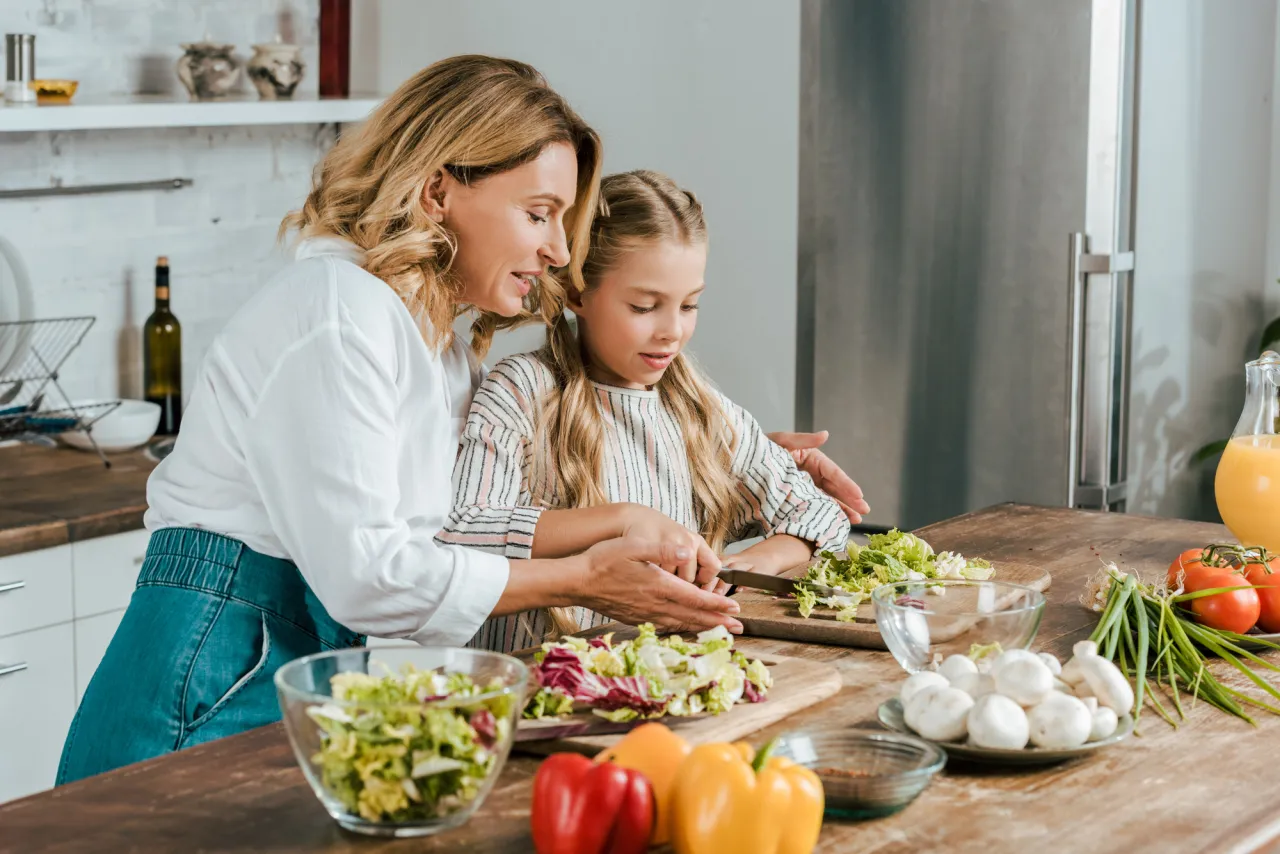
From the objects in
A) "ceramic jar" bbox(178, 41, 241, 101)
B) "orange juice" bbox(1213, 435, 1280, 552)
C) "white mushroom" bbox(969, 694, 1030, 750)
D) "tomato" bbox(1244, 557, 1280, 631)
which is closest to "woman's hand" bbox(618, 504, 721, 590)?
"white mushroom" bbox(969, 694, 1030, 750)

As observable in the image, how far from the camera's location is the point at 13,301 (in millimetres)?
3471

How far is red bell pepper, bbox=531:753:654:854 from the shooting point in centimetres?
110

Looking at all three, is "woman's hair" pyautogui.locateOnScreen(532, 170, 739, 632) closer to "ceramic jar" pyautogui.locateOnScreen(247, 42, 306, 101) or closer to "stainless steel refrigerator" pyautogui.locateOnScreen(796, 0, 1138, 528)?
"stainless steel refrigerator" pyautogui.locateOnScreen(796, 0, 1138, 528)

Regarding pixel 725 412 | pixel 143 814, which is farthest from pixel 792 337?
pixel 143 814

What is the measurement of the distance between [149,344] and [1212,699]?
2761mm

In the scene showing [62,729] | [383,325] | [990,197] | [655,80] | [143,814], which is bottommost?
[62,729]

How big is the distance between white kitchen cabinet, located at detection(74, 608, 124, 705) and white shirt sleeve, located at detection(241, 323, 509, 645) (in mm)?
1447

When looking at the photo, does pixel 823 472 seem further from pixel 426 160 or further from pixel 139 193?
pixel 139 193

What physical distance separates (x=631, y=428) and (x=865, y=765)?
0.98 metres

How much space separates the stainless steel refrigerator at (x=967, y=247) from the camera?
321 cm

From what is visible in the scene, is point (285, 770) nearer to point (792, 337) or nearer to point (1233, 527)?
point (1233, 527)

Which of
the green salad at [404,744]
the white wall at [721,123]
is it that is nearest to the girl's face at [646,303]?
the green salad at [404,744]

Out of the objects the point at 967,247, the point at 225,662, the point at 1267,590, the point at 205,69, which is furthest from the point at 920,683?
the point at 205,69

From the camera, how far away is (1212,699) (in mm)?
1538
